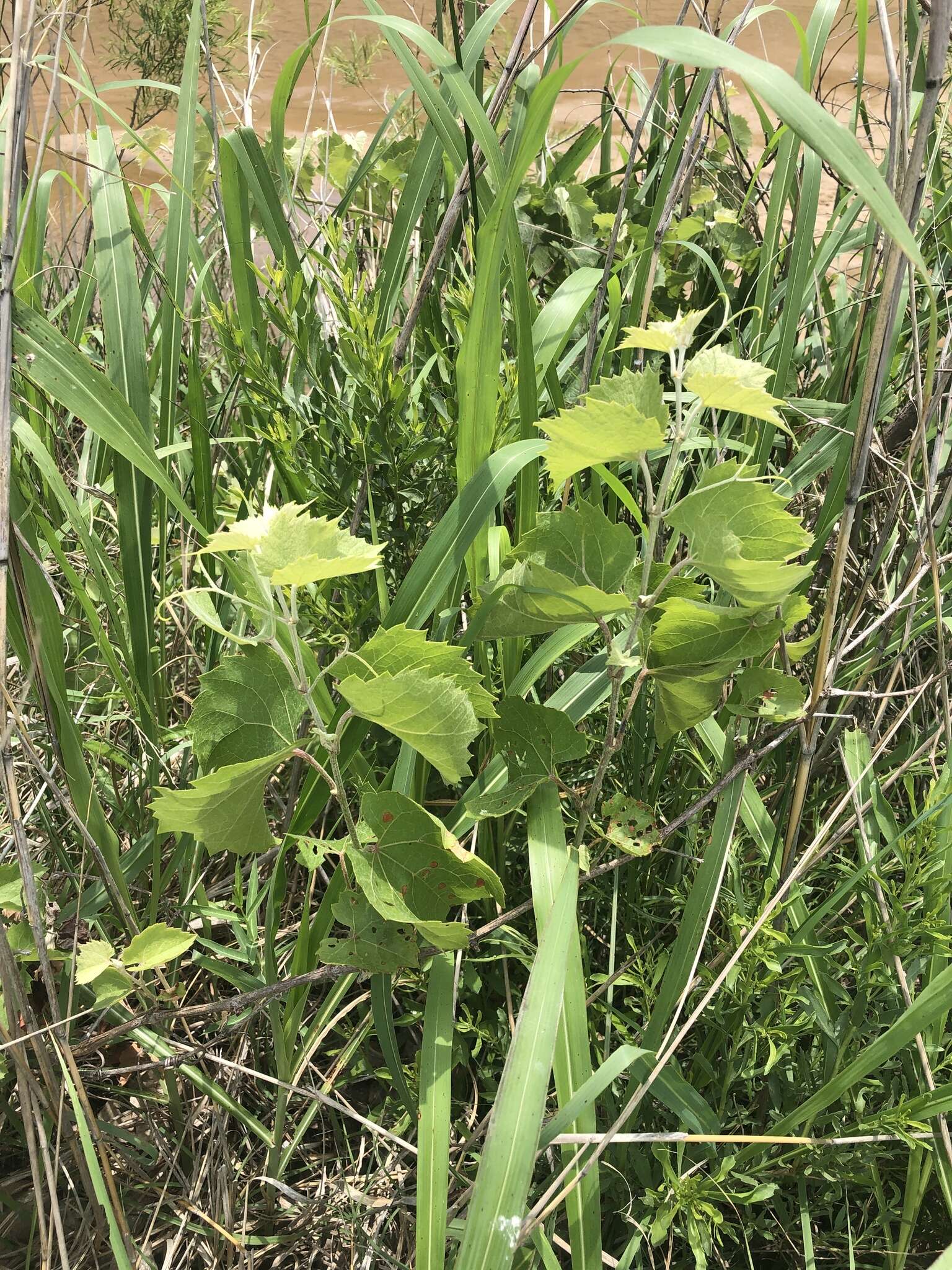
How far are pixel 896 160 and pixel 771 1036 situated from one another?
748 mm

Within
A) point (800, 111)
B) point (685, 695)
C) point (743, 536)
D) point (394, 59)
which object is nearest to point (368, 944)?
point (685, 695)

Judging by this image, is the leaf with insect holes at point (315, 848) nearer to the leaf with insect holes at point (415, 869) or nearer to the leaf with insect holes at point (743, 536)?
the leaf with insect holes at point (415, 869)

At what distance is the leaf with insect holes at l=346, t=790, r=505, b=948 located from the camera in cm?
75

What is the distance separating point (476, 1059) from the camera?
1.02 metres

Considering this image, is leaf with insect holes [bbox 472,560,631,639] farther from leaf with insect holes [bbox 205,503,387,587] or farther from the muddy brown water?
the muddy brown water

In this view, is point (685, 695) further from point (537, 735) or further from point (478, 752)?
point (478, 752)

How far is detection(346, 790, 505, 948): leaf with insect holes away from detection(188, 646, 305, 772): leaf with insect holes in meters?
0.09

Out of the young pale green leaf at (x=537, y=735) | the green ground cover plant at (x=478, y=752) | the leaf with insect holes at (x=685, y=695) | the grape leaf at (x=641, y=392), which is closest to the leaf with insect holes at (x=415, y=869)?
the green ground cover plant at (x=478, y=752)

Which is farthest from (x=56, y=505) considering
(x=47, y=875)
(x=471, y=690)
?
(x=471, y=690)

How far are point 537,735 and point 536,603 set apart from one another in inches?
4.7

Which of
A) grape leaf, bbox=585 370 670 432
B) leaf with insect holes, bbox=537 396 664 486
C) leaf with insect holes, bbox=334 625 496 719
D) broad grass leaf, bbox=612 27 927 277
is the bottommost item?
leaf with insect holes, bbox=334 625 496 719

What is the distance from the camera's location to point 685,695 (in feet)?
2.72

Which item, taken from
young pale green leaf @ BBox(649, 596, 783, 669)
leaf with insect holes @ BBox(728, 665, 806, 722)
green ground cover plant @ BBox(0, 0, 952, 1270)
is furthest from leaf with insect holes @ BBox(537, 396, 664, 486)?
leaf with insect holes @ BBox(728, 665, 806, 722)

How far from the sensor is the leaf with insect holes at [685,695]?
803 millimetres
